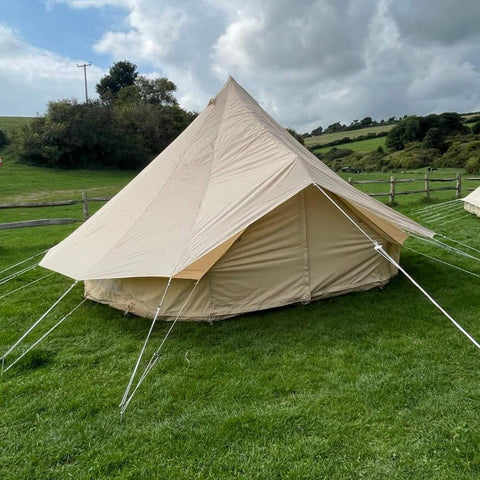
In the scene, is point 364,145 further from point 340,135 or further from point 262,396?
point 262,396

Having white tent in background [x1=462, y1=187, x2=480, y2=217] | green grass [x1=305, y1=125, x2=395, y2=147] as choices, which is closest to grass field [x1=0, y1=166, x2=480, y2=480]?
white tent in background [x1=462, y1=187, x2=480, y2=217]

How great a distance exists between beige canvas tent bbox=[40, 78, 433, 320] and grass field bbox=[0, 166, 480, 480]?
0.81 feet

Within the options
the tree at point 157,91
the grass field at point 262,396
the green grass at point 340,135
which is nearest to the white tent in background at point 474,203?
the grass field at point 262,396

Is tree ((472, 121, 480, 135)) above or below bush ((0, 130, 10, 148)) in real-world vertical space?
above

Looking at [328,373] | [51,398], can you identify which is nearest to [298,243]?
[328,373]

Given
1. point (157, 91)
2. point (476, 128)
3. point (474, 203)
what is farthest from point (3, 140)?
point (476, 128)

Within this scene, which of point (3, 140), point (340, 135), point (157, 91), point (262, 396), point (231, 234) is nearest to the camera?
point (262, 396)

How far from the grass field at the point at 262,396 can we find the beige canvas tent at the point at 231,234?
0.81 feet

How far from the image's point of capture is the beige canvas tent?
3845 millimetres

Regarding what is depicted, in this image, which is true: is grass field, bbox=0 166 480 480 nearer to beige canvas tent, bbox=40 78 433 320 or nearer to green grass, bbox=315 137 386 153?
beige canvas tent, bbox=40 78 433 320

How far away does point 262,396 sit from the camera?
9.70ft

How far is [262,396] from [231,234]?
140cm

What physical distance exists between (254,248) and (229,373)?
1.43m

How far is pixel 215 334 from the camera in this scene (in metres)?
4.00
